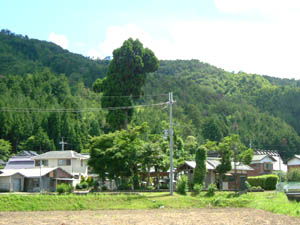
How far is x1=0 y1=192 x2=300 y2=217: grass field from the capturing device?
30016mm

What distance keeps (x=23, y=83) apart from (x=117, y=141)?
67924 mm

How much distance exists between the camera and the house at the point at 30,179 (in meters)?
44.9

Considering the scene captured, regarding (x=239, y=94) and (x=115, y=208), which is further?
(x=239, y=94)

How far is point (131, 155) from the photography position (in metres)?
39.2

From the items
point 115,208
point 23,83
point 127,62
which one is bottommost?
A: point 115,208

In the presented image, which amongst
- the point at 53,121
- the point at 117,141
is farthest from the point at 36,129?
the point at 117,141

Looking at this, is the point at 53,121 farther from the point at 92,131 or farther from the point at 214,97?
the point at 214,97

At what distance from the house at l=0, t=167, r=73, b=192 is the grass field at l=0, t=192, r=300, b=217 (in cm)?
1351

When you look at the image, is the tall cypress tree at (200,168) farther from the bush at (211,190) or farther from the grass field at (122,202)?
the grass field at (122,202)

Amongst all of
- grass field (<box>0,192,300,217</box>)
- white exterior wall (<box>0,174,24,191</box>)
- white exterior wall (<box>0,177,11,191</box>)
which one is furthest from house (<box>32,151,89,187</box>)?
grass field (<box>0,192,300,217</box>)

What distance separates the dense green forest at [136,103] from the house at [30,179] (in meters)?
15.7

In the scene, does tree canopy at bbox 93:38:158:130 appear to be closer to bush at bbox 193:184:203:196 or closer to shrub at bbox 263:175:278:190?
bush at bbox 193:184:203:196

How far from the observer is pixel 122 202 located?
103 feet

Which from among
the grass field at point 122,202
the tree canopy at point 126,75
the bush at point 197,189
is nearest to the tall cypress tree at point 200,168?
the bush at point 197,189
